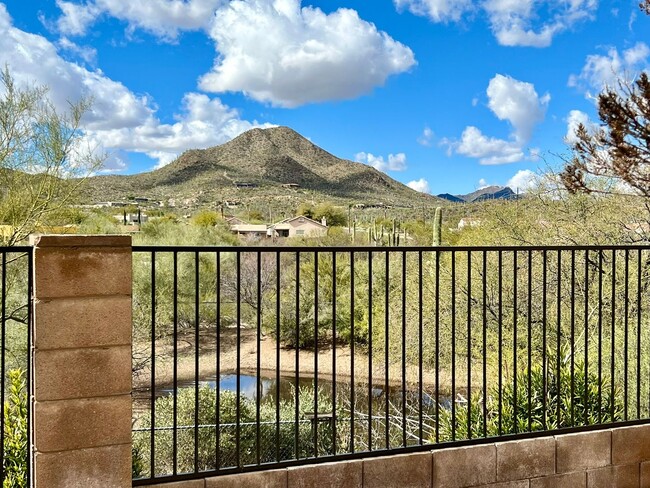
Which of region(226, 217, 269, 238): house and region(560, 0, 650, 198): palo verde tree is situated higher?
region(560, 0, 650, 198): palo verde tree

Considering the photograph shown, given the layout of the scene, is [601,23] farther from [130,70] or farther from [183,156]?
[130,70]

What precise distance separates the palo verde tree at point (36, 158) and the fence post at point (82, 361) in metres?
8.56

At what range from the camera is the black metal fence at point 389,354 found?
96.9 inches

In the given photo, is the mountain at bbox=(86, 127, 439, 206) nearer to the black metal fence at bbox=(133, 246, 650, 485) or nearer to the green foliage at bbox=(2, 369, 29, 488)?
the black metal fence at bbox=(133, 246, 650, 485)

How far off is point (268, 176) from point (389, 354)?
27666 mm

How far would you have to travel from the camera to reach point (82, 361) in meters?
1.92

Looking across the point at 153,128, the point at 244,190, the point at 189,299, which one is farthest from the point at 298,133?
the point at 189,299

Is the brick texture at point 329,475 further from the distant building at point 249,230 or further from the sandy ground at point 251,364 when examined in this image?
the distant building at point 249,230

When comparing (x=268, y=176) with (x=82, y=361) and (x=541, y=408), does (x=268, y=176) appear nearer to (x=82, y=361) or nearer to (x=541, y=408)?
(x=541, y=408)

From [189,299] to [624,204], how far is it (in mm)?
11606

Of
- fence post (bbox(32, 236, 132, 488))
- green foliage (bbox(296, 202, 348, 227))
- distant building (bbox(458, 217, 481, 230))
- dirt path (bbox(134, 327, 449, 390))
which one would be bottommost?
dirt path (bbox(134, 327, 449, 390))

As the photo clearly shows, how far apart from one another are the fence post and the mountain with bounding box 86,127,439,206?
2987 cm

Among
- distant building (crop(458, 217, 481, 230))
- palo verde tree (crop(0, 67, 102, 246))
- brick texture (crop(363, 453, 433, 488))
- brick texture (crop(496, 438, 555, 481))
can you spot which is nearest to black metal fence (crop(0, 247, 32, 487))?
brick texture (crop(363, 453, 433, 488))

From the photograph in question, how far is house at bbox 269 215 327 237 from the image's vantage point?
1132 inches
